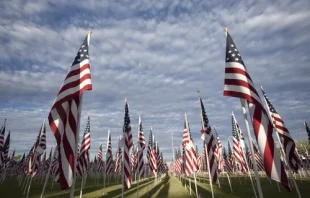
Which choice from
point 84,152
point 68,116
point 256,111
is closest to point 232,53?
point 256,111

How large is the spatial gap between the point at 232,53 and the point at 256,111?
2532 millimetres

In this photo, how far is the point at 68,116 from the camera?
744 centimetres

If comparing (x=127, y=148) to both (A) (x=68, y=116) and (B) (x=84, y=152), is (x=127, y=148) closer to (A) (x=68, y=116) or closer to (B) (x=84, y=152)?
(B) (x=84, y=152)

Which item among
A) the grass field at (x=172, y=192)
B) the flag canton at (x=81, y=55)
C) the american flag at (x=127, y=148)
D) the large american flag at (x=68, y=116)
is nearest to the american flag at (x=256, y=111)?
the large american flag at (x=68, y=116)

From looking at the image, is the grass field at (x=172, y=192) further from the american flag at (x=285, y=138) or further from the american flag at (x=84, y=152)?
the american flag at (x=285, y=138)

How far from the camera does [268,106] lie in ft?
50.1

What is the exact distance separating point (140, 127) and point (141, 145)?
202 centimetres

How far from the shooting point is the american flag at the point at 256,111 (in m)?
7.30

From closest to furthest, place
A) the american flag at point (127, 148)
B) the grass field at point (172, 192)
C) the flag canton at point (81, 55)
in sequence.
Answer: the flag canton at point (81, 55) → the american flag at point (127, 148) → the grass field at point (172, 192)

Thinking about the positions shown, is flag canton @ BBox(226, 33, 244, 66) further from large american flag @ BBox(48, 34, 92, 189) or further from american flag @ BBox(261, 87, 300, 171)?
american flag @ BBox(261, 87, 300, 171)

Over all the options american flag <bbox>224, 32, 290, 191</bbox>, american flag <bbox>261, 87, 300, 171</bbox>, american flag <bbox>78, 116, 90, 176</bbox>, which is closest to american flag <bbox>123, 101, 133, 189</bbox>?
american flag <bbox>78, 116, 90, 176</bbox>

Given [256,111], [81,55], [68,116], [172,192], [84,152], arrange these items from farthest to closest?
1. [172,192]
2. [84,152]
3. [81,55]
4. [256,111]
5. [68,116]

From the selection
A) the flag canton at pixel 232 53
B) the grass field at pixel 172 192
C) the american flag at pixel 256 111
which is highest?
the flag canton at pixel 232 53

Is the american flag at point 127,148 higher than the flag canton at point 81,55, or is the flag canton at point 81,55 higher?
the flag canton at point 81,55
